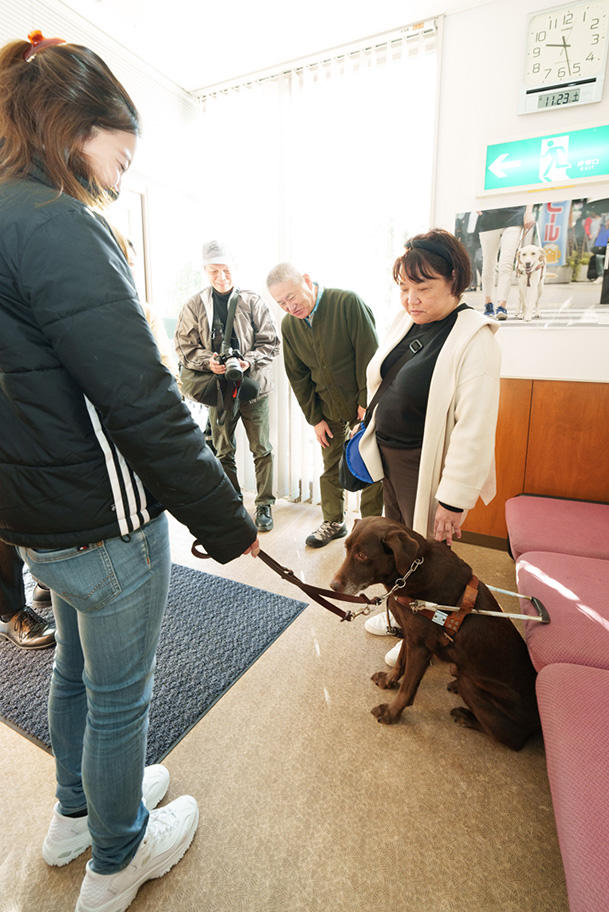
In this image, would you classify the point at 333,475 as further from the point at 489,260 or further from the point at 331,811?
the point at 331,811

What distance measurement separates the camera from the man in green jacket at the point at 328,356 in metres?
2.47

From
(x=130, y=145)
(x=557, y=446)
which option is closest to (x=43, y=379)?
(x=130, y=145)

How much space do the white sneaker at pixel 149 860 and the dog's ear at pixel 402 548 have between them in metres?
→ 0.84

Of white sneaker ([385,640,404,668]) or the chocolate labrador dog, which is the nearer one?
the chocolate labrador dog

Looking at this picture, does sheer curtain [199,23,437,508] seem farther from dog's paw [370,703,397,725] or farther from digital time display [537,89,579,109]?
dog's paw [370,703,397,725]

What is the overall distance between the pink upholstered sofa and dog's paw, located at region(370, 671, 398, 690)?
1.76 feet

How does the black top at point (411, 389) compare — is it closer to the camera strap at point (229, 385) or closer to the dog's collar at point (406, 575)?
the dog's collar at point (406, 575)

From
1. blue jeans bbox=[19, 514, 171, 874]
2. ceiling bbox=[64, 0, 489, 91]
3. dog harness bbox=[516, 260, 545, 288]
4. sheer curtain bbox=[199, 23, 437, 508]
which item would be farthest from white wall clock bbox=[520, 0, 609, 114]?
blue jeans bbox=[19, 514, 171, 874]

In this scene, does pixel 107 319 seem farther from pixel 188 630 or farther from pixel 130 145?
pixel 188 630

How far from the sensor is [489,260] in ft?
8.90

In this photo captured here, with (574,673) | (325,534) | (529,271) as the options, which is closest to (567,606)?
(574,673)

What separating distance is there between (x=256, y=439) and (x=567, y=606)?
219 cm

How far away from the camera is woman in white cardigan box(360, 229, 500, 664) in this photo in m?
1.40

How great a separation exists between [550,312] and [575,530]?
1.29 m
